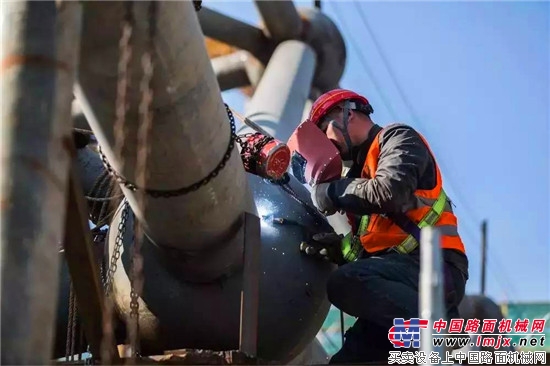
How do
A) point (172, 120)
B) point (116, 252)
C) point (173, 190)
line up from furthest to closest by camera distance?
point (116, 252) → point (173, 190) → point (172, 120)

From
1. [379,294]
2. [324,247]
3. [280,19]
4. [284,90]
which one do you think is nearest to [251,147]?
[324,247]

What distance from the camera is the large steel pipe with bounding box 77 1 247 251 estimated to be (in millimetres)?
3625

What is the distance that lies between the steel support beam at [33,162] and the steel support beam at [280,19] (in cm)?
1103

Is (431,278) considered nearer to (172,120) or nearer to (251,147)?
(172,120)

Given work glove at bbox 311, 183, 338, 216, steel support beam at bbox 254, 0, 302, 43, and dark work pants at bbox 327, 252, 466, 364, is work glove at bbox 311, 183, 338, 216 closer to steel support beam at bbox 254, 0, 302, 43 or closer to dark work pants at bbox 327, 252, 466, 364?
dark work pants at bbox 327, 252, 466, 364

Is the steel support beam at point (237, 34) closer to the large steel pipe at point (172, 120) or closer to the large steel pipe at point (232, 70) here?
the large steel pipe at point (232, 70)

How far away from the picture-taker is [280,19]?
14117 millimetres

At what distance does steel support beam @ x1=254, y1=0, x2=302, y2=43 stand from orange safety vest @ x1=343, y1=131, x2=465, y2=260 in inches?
354

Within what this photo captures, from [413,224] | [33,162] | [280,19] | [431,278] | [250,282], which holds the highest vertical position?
[280,19]

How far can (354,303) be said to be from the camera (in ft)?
16.7

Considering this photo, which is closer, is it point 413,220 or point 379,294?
point 379,294

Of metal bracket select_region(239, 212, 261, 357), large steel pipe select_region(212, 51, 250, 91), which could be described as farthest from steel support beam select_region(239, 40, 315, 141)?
metal bracket select_region(239, 212, 261, 357)

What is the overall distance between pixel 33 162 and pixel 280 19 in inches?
450

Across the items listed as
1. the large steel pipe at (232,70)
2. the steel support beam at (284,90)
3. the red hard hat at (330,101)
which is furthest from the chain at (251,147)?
the large steel pipe at (232,70)
